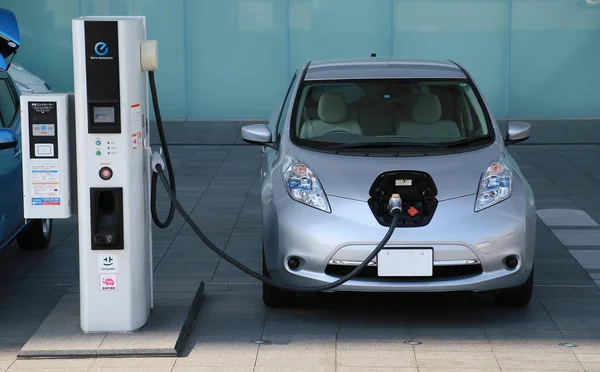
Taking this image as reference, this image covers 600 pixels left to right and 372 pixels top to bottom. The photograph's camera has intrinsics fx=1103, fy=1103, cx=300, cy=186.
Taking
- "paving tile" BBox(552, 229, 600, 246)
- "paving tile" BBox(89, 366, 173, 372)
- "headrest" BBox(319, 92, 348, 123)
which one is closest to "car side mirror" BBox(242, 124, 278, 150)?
"headrest" BBox(319, 92, 348, 123)

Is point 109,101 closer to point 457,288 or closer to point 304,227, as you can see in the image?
point 304,227

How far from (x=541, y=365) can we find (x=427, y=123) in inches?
80.4

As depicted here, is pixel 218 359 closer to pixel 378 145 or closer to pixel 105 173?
pixel 105 173

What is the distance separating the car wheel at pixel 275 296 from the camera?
691 centimetres

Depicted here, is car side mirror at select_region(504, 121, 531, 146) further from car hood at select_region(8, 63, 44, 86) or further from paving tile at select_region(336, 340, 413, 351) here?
car hood at select_region(8, 63, 44, 86)

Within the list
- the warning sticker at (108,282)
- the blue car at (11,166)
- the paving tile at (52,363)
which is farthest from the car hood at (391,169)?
the blue car at (11,166)

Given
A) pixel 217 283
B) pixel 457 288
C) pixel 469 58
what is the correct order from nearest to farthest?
pixel 457 288, pixel 217 283, pixel 469 58

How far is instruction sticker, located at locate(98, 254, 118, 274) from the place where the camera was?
621 cm

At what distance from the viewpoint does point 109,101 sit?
603 centimetres

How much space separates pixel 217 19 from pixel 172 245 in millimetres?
8480

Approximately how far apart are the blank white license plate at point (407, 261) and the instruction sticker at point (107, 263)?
4.96 feet

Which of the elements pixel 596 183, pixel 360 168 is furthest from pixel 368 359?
pixel 596 183

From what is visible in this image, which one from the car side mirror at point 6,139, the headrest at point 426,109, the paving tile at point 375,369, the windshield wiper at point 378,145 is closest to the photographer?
the paving tile at point 375,369

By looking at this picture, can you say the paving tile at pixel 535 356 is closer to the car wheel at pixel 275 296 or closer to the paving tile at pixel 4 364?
the car wheel at pixel 275 296
